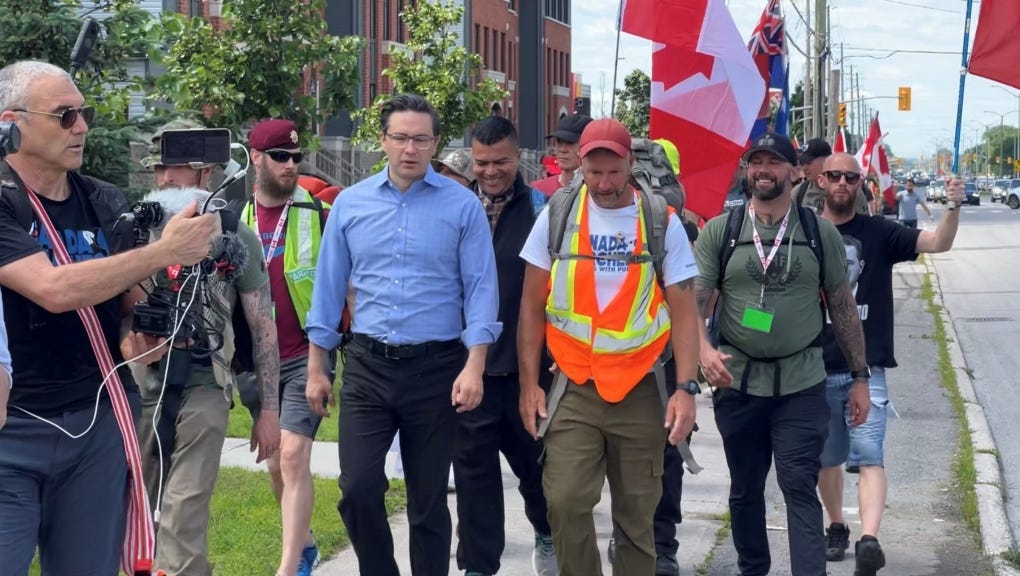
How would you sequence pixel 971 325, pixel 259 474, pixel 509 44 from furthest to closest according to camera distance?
pixel 509 44, pixel 971 325, pixel 259 474

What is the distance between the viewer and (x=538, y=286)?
18.7 feet

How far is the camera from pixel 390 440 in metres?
5.72

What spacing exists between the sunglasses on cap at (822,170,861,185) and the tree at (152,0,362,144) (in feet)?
21.7

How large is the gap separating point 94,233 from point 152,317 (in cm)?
31

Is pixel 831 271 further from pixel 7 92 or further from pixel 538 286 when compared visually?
pixel 7 92

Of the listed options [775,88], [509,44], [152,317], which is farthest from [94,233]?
[509,44]

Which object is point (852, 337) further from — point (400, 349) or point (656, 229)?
point (400, 349)

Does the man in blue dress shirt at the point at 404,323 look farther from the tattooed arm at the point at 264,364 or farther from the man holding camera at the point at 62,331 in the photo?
the man holding camera at the point at 62,331

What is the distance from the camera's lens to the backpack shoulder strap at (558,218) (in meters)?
5.69

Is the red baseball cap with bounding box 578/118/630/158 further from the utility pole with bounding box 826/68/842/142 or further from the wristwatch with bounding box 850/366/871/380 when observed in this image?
the utility pole with bounding box 826/68/842/142

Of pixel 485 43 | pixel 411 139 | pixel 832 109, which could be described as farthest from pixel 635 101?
pixel 411 139

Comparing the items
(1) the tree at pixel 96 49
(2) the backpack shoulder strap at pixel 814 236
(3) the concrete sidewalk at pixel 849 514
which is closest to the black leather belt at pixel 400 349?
(3) the concrete sidewalk at pixel 849 514

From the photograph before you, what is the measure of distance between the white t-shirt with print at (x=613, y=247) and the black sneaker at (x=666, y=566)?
1.78 m

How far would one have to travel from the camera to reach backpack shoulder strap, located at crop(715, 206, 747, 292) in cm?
640
